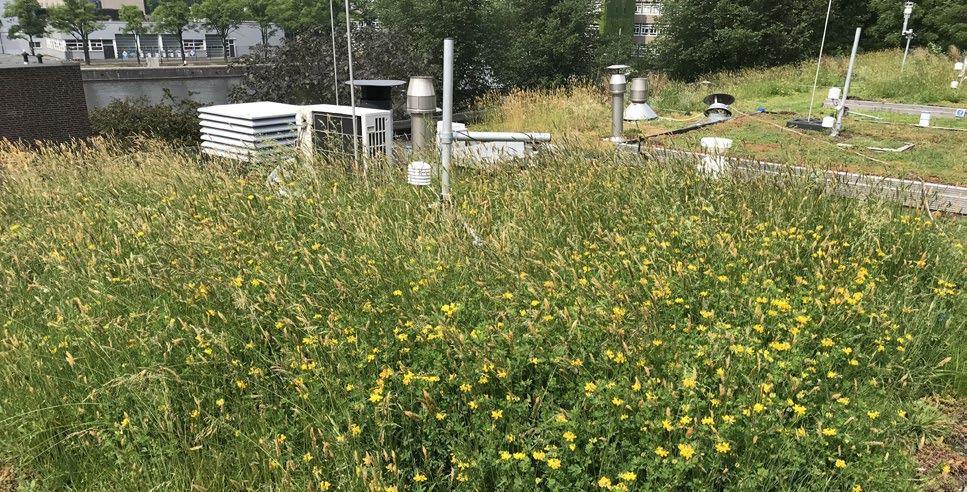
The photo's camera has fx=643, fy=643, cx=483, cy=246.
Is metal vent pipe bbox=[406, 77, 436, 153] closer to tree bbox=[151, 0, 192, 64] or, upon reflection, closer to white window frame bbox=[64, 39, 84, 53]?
tree bbox=[151, 0, 192, 64]

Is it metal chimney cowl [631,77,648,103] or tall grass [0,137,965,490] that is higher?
metal chimney cowl [631,77,648,103]

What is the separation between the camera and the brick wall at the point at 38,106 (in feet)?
59.9

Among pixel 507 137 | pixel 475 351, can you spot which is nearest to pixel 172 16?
pixel 507 137

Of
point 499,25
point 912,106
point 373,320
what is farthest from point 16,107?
point 912,106

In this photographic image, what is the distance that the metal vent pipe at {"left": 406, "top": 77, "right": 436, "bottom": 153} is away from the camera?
6.05 metres

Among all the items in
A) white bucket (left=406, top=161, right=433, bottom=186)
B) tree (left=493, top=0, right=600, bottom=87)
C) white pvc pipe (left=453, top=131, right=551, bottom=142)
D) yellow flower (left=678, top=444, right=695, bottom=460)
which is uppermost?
tree (left=493, top=0, right=600, bottom=87)

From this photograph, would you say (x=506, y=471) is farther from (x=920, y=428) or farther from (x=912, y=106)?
(x=912, y=106)

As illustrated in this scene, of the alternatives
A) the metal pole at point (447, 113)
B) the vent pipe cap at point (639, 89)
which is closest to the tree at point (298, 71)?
the vent pipe cap at point (639, 89)

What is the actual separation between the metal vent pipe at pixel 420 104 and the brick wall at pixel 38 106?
15511 millimetres

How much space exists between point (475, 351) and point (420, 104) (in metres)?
3.88

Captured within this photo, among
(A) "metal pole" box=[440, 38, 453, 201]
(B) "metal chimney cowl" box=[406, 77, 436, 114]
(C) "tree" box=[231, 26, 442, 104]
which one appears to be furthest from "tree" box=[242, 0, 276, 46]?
(A) "metal pole" box=[440, 38, 453, 201]

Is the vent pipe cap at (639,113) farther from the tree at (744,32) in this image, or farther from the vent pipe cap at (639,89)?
the tree at (744,32)

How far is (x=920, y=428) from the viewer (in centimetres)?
286

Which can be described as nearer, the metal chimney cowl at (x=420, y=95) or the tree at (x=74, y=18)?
the metal chimney cowl at (x=420, y=95)
